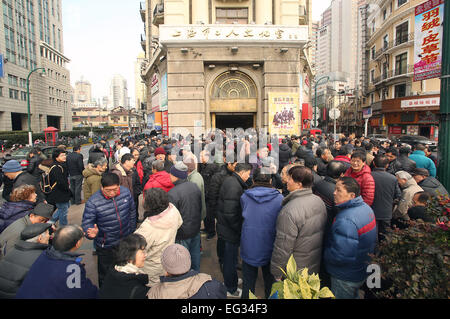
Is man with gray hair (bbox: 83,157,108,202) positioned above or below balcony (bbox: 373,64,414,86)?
below

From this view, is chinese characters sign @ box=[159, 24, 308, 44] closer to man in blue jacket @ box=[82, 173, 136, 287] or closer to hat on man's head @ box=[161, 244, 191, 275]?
man in blue jacket @ box=[82, 173, 136, 287]

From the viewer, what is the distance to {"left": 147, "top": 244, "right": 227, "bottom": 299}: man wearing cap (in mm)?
2070

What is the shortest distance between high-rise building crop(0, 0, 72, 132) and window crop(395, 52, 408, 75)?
4548 centimetres

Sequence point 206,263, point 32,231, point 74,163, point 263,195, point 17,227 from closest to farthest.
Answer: point 32,231, point 17,227, point 263,195, point 206,263, point 74,163

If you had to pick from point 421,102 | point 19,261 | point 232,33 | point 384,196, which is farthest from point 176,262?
point 421,102

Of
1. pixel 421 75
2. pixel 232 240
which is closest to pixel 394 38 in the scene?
Answer: pixel 421 75

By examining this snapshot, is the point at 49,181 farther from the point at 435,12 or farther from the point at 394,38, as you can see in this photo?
the point at 394,38

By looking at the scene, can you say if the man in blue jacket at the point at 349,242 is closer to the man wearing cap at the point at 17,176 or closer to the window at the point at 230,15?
the man wearing cap at the point at 17,176

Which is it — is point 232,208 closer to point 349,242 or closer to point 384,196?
point 349,242

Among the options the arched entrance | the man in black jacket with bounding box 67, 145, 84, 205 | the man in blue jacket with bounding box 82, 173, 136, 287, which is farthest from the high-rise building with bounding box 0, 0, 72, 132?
the man in blue jacket with bounding box 82, 173, 136, 287

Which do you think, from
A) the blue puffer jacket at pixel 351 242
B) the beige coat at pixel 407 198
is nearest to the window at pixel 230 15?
the beige coat at pixel 407 198

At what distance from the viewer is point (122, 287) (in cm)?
208

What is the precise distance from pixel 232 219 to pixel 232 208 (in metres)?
0.16

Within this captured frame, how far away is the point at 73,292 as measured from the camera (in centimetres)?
216
